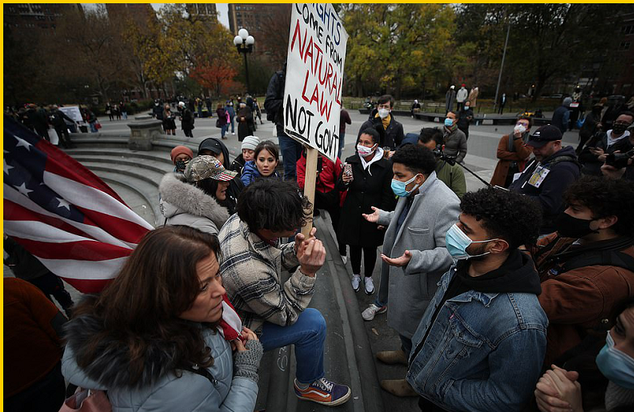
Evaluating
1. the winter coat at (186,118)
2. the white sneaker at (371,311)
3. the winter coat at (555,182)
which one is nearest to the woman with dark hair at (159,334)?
the white sneaker at (371,311)

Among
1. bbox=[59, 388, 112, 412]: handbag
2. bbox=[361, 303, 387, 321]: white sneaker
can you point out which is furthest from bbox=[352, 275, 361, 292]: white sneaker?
bbox=[59, 388, 112, 412]: handbag

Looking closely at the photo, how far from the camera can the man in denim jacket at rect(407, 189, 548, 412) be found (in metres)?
1.41

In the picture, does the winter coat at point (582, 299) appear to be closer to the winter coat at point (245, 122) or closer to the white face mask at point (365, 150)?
the white face mask at point (365, 150)

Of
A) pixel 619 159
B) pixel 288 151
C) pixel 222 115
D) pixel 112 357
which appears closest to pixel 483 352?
pixel 112 357

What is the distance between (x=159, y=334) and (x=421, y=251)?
1803 millimetres

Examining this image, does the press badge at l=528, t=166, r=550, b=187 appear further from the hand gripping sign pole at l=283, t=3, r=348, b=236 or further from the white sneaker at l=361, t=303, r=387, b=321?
the hand gripping sign pole at l=283, t=3, r=348, b=236

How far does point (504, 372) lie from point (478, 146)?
12.1m

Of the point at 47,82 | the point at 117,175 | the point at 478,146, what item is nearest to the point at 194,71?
the point at 47,82

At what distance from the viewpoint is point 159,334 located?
114cm

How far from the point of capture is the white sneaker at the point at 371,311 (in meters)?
3.35

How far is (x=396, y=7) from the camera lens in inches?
1162

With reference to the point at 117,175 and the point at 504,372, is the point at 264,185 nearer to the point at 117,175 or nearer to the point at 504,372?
the point at 504,372

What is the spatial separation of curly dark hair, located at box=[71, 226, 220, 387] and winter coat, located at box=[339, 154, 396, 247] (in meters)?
2.33

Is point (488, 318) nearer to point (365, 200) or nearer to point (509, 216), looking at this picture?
point (509, 216)
